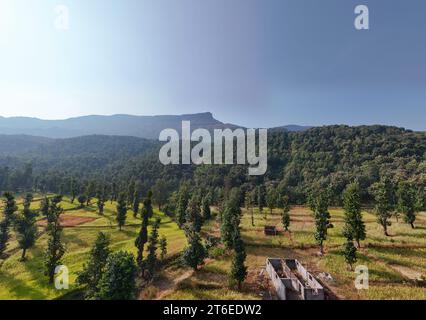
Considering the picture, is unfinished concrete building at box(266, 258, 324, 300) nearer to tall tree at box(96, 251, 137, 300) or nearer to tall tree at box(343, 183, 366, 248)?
tall tree at box(343, 183, 366, 248)

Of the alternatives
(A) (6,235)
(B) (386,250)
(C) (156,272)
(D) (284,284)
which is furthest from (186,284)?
(A) (6,235)

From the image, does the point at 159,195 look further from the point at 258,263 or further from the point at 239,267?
the point at 239,267

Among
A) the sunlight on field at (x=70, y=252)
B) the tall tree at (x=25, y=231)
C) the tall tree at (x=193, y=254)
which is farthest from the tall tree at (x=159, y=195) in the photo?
the tall tree at (x=193, y=254)

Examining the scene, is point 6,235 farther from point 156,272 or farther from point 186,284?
point 186,284

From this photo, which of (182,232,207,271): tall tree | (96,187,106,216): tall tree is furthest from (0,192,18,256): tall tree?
(182,232,207,271): tall tree

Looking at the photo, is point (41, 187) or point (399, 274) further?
point (41, 187)
